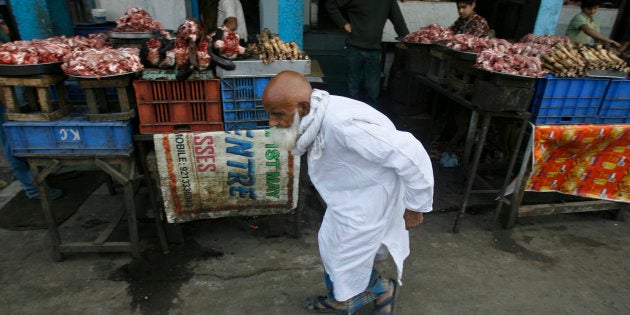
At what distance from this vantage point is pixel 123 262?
343 centimetres

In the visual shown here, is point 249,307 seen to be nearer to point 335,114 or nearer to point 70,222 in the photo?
point 335,114

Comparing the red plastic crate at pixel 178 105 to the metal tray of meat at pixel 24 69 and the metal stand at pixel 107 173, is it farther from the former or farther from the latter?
the metal tray of meat at pixel 24 69

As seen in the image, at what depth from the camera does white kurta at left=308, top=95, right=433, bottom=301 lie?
2.02m

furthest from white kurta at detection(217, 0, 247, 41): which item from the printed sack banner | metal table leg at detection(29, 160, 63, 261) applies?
metal table leg at detection(29, 160, 63, 261)

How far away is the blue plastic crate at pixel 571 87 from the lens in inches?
138

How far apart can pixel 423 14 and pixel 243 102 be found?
6.13 m

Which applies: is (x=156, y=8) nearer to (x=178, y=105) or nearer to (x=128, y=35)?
(x=128, y=35)

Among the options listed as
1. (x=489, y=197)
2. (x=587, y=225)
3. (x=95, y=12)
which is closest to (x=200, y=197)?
(x=489, y=197)

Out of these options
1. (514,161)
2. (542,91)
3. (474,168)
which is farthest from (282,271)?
(542,91)

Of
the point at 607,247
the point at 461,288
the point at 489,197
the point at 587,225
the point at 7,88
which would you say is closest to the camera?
the point at 7,88

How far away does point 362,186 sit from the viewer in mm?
2283

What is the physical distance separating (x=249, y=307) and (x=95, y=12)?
4934mm

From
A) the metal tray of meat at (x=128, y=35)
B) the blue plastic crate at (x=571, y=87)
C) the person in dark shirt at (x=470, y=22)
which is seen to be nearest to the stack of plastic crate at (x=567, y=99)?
the blue plastic crate at (x=571, y=87)

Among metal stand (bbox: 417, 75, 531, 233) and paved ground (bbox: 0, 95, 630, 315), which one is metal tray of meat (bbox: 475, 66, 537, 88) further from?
paved ground (bbox: 0, 95, 630, 315)
